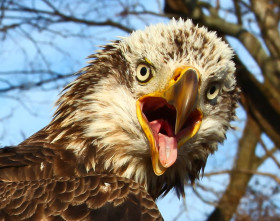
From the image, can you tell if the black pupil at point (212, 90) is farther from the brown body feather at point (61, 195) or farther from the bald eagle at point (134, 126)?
the brown body feather at point (61, 195)

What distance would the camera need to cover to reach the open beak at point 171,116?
3.13 metres

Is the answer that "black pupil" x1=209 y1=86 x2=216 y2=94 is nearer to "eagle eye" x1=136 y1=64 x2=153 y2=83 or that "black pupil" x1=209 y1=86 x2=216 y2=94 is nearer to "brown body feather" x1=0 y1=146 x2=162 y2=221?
"eagle eye" x1=136 y1=64 x2=153 y2=83

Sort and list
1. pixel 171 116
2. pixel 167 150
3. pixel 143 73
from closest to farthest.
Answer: pixel 167 150
pixel 171 116
pixel 143 73

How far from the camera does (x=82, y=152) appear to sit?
3.38 meters

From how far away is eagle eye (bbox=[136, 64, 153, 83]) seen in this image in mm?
3377

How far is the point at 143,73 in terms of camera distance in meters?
3.43

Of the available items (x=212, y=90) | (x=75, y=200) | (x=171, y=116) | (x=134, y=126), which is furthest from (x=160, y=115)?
(x=75, y=200)

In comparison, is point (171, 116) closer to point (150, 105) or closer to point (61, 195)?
point (150, 105)

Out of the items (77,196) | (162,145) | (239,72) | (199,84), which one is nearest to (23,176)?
(77,196)

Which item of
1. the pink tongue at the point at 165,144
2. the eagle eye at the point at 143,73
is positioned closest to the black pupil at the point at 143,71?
the eagle eye at the point at 143,73

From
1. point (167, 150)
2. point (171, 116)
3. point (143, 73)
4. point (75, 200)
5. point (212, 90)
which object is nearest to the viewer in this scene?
point (75, 200)

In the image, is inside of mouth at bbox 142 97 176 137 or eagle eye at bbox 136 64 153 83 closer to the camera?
inside of mouth at bbox 142 97 176 137

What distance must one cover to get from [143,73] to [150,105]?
0.24 meters

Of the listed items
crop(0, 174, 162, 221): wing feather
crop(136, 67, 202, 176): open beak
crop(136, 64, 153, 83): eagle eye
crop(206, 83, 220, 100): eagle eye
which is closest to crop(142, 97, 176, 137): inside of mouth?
crop(136, 67, 202, 176): open beak
